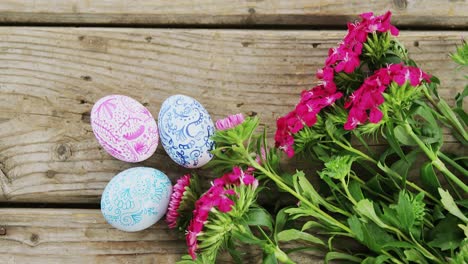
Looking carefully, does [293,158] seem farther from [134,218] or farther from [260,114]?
[134,218]

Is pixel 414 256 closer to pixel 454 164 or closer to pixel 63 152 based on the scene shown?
pixel 454 164

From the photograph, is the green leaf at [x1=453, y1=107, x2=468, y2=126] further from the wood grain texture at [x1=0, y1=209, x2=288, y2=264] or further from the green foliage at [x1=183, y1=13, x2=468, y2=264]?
the wood grain texture at [x1=0, y1=209, x2=288, y2=264]

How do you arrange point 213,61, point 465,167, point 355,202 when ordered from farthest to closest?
point 213,61 → point 465,167 → point 355,202

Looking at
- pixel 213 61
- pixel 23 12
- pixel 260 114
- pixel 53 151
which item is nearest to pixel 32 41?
pixel 23 12

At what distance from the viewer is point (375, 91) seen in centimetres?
73

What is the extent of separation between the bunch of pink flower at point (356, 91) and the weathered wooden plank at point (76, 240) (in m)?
0.29

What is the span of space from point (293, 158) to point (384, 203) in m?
0.18

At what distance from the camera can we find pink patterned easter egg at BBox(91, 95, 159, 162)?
91 cm

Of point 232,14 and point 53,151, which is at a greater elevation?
point 232,14

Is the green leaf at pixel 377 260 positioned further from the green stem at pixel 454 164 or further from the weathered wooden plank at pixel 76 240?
the weathered wooden plank at pixel 76 240

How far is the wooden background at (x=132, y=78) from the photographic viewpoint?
1.01 metres

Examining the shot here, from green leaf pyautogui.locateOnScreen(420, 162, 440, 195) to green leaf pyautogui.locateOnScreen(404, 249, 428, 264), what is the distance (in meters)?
0.11

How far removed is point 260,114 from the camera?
1021 millimetres

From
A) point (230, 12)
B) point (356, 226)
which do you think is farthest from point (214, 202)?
point (230, 12)
